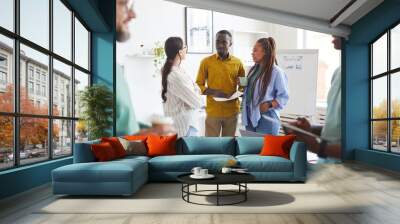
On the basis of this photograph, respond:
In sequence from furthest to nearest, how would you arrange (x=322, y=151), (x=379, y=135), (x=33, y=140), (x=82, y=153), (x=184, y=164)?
(x=322, y=151)
(x=379, y=135)
(x=184, y=164)
(x=33, y=140)
(x=82, y=153)

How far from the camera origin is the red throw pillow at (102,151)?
5753 mm

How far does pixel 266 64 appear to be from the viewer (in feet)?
30.2

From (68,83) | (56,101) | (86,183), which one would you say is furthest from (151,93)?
(86,183)

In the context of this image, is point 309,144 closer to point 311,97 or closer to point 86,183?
point 311,97

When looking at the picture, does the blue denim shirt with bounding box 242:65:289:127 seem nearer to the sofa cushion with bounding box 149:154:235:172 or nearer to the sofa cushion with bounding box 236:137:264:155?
the sofa cushion with bounding box 236:137:264:155

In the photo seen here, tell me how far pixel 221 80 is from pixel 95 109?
2.88 meters

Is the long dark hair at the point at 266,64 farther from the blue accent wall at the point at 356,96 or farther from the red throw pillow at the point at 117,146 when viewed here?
the red throw pillow at the point at 117,146

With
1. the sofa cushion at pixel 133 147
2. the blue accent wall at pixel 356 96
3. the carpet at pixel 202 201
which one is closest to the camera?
the carpet at pixel 202 201

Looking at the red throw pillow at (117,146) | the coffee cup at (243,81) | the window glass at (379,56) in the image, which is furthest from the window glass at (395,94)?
the red throw pillow at (117,146)

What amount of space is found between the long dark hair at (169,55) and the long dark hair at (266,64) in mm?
1772

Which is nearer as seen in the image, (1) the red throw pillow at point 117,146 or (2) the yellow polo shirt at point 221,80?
(1) the red throw pillow at point 117,146

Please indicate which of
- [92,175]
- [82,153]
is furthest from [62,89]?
[92,175]

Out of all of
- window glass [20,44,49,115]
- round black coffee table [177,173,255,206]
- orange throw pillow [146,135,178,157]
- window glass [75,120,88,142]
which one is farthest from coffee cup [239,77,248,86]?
window glass [20,44,49,115]

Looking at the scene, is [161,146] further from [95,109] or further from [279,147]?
[279,147]
